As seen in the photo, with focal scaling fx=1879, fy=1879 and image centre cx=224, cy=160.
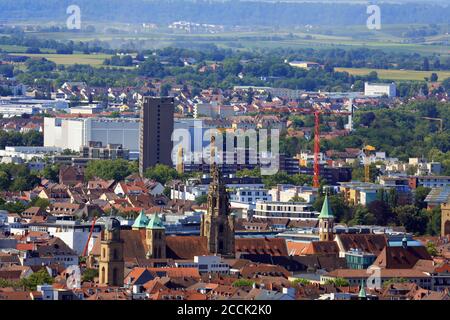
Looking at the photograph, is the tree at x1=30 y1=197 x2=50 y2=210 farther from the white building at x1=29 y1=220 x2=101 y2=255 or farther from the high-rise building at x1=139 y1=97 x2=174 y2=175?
the high-rise building at x1=139 y1=97 x2=174 y2=175

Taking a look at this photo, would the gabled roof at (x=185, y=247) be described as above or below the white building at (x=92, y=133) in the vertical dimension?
above

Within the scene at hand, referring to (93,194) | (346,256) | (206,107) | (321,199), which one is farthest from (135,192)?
(206,107)

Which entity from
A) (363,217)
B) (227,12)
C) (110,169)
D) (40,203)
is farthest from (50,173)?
(227,12)

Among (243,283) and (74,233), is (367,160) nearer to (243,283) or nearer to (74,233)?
(74,233)

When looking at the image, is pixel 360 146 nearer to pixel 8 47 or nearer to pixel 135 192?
pixel 135 192

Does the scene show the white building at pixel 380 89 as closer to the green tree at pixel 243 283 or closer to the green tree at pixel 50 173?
the green tree at pixel 50 173

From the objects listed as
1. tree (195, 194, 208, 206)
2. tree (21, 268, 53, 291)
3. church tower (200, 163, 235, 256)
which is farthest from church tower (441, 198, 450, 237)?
tree (21, 268, 53, 291)

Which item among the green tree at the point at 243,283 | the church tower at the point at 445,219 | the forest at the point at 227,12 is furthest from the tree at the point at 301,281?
the forest at the point at 227,12
